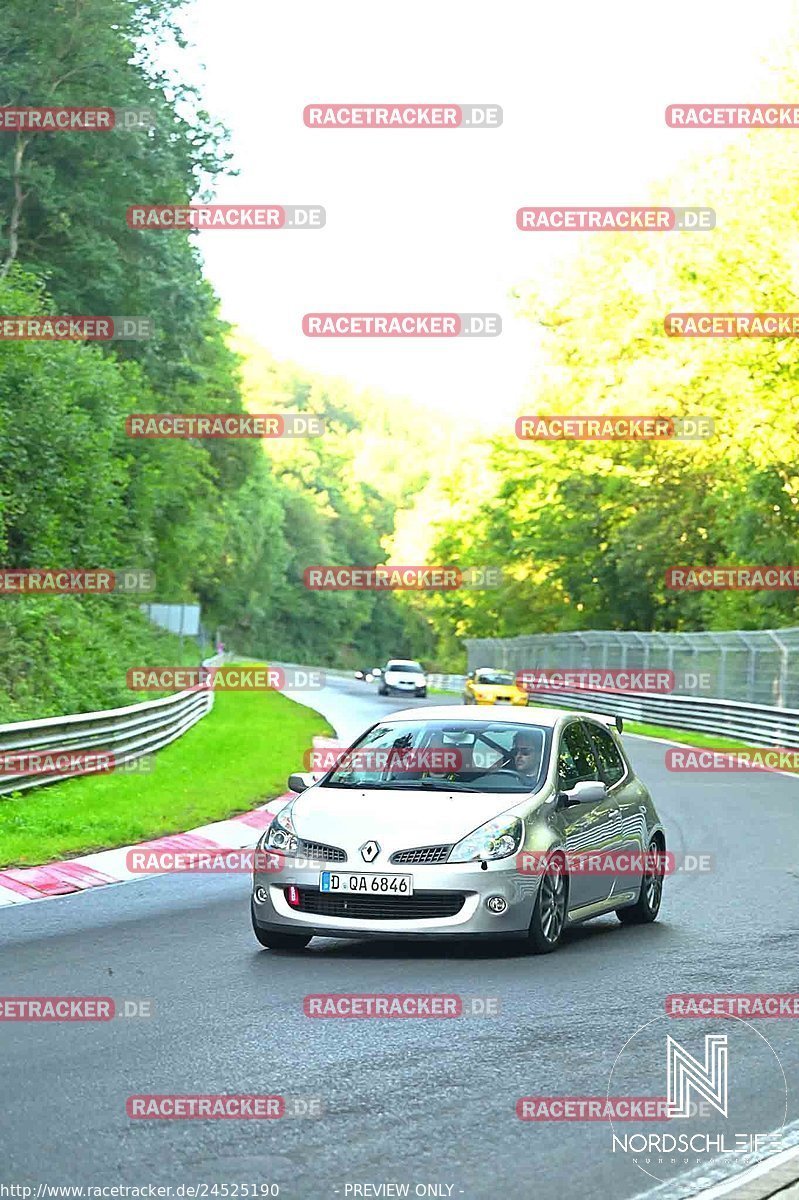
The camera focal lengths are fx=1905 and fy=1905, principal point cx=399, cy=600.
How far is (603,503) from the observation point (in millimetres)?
66625

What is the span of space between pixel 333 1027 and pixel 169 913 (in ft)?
15.5

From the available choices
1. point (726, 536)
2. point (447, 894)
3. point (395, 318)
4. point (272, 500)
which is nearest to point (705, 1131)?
point (447, 894)

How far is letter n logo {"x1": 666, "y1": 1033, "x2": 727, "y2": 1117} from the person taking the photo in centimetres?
752

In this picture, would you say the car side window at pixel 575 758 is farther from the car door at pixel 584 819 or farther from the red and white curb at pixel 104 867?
the red and white curb at pixel 104 867

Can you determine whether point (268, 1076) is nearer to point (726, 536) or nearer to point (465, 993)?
point (465, 993)

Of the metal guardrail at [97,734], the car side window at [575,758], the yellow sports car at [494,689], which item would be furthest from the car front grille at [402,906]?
the yellow sports car at [494,689]

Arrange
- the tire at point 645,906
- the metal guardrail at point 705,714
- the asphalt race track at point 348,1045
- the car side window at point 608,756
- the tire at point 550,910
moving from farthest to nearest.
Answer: the metal guardrail at point 705,714
the car side window at point 608,756
the tire at point 645,906
the tire at point 550,910
the asphalt race track at point 348,1045

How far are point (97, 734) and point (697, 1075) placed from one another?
1711 centimetres

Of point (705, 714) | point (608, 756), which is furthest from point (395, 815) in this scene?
point (705, 714)

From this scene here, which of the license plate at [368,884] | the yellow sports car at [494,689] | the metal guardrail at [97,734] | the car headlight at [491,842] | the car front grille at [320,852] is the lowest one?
the yellow sports car at [494,689]

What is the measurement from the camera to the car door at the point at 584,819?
1199 cm

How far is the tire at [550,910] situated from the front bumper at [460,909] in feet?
0.34

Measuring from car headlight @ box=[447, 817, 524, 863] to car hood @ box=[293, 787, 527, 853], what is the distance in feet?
0.17

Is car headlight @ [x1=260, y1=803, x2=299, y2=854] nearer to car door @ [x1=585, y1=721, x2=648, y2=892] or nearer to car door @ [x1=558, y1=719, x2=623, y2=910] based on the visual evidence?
car door @ [x1=558, y1=719, x2=623, y2=910]
